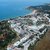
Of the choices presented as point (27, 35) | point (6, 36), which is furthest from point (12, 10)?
point (6, 36)

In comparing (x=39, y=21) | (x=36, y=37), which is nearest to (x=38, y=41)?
(x=36, y=37)

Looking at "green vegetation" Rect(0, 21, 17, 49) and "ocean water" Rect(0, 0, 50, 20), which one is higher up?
"green vegetation" Rect(0, 21, 17, 49)

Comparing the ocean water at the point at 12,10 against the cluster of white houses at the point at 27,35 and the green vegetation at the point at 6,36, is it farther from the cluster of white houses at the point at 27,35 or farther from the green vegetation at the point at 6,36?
the green vegetation at the point at 6,36

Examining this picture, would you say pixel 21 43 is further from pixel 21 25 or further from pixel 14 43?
pixel 21 25

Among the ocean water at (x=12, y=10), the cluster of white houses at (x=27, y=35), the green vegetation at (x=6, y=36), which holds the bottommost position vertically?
the ocean water at (x=12, y=10)

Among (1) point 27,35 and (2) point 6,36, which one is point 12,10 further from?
(2) point 6,36

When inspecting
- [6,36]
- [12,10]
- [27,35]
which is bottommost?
[12,10]

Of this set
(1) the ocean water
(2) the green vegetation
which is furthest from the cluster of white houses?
(1) the ocean water

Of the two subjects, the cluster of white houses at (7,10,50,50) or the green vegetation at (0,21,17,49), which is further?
the green vegetation at (0,21,17,49)

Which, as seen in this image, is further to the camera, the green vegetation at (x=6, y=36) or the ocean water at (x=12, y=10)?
the ocean water at (x=12, y=10)

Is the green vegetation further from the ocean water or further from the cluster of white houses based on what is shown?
the ocean water

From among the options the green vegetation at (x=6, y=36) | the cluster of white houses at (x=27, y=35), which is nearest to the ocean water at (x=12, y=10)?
the cluster of white houses at (x=27, y=35)
